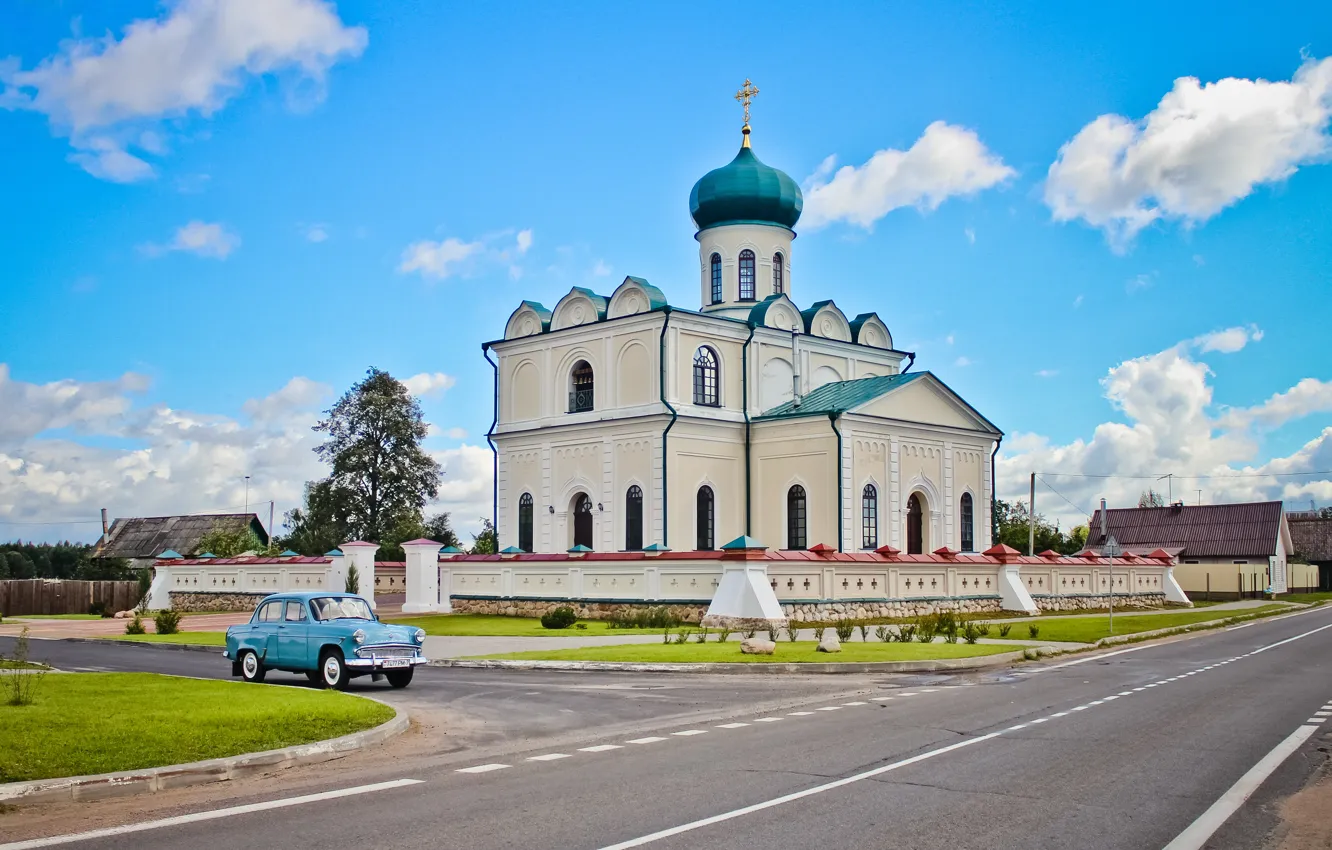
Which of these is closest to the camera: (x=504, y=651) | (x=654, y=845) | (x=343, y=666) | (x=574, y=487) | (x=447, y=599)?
(x=654, y=845)

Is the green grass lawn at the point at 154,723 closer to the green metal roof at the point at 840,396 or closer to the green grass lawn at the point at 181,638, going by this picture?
the green grass lawn at the point at 181,638

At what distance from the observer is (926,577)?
35188mm

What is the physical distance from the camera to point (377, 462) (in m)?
60.7

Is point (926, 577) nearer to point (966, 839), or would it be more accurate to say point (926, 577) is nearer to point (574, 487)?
point (574, 487)

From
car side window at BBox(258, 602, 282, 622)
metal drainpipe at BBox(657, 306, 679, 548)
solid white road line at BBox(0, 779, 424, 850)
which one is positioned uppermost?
metal drainpipe at BBox(657, 306, 679, 548)

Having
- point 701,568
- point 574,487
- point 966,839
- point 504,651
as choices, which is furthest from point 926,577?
point 966,839

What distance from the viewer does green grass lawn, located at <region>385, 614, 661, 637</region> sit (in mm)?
29281

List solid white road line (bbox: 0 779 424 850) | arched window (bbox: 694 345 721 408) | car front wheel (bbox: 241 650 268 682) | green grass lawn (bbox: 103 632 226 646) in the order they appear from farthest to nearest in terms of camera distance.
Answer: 1. arched window (bbox: 694 345 721 408)
2. green grass lawn (bbox: 103 632 226 646)
3. car front wheel (bbox: 241 650 268 682)
4. solid white road line (bbox: 0 779 424 850)

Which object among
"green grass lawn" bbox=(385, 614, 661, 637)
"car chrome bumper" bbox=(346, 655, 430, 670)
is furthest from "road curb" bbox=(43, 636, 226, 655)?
"car chrome bumper" bbox=(346, 655, 430, 670)

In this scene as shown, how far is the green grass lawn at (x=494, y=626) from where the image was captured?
29281 mm

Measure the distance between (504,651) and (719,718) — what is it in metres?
10.3

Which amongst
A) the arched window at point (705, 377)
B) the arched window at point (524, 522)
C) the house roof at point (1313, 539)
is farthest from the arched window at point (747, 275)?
the house roof at point (1313, 539)

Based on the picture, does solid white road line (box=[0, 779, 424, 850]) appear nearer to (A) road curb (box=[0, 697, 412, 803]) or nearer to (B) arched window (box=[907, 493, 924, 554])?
(A) road curb (box=[0, 697, 412, 803])

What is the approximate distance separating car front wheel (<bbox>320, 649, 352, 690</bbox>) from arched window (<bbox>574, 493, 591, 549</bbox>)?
22.8 meters
